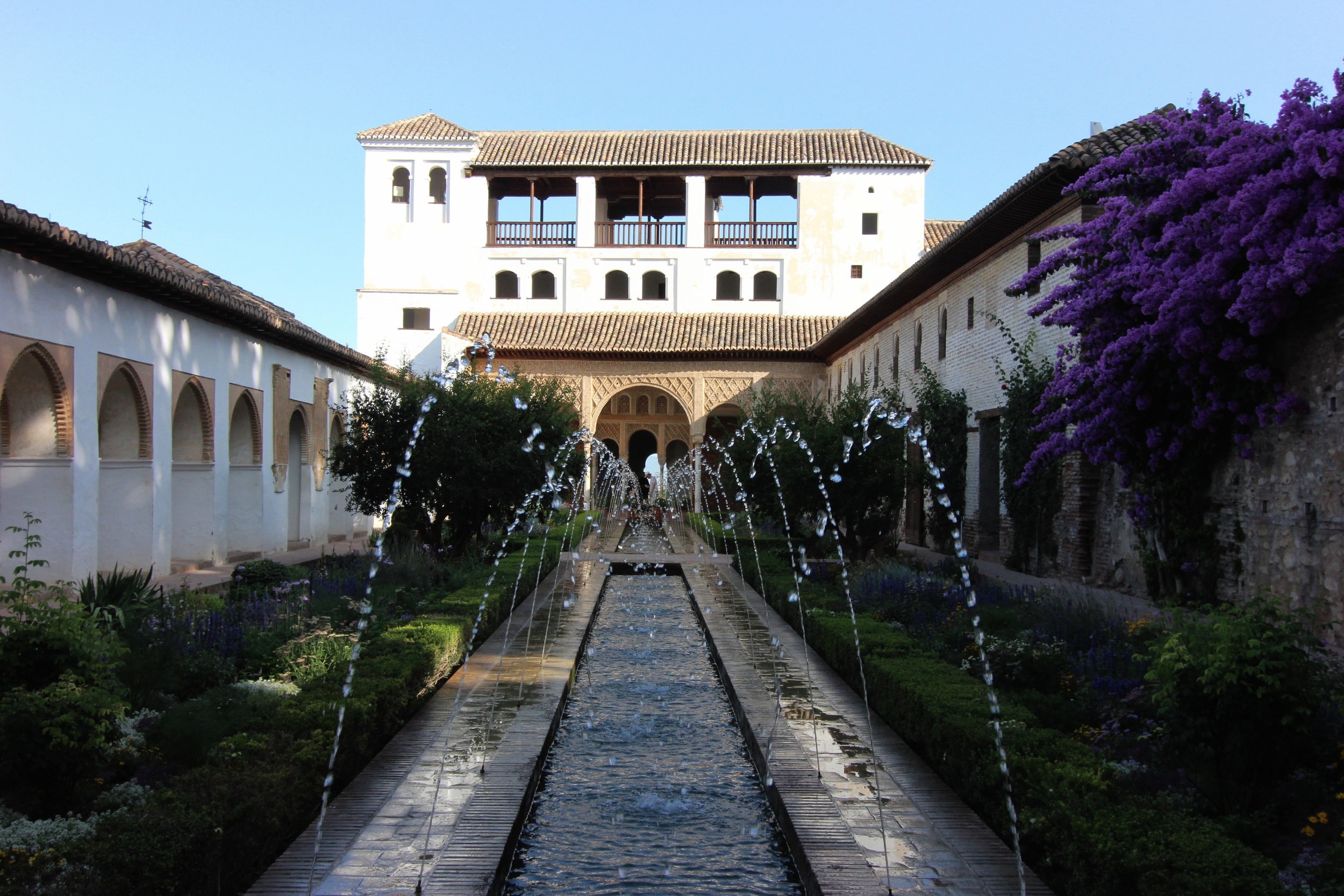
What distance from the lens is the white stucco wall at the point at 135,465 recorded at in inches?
436

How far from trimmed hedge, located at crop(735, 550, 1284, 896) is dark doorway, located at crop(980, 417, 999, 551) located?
1019cm

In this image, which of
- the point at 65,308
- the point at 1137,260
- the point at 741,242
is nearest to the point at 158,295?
the point at 65,308

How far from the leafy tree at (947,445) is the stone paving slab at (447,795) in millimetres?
10570

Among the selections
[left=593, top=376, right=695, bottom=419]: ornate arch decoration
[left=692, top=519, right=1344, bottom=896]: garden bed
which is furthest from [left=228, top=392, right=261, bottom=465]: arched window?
[left=593, top=376, right=695, bottom=419]: ornate arch decoration

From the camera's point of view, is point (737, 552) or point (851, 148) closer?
point (737, 552)

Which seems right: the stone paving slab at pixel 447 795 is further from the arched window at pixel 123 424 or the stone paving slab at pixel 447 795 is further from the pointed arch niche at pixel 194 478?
the pointed arch niche at pixel 194 478

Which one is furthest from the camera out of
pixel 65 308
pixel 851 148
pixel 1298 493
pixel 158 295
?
pixel 851 148

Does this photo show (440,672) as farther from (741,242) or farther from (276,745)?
(741,242)

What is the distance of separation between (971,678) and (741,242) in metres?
28.5

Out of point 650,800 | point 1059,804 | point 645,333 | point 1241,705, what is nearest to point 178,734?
point 650,800

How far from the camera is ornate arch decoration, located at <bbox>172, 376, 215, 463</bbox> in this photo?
49.1 feet

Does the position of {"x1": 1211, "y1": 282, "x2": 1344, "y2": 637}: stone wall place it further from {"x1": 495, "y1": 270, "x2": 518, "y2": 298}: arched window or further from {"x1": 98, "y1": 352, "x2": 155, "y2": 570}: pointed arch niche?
{"x1": 495, "y1": 270, "x2": 518, "y2": 298}: arched window

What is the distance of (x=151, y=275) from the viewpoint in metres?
12.2

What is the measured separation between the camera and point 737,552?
16.7 metres
